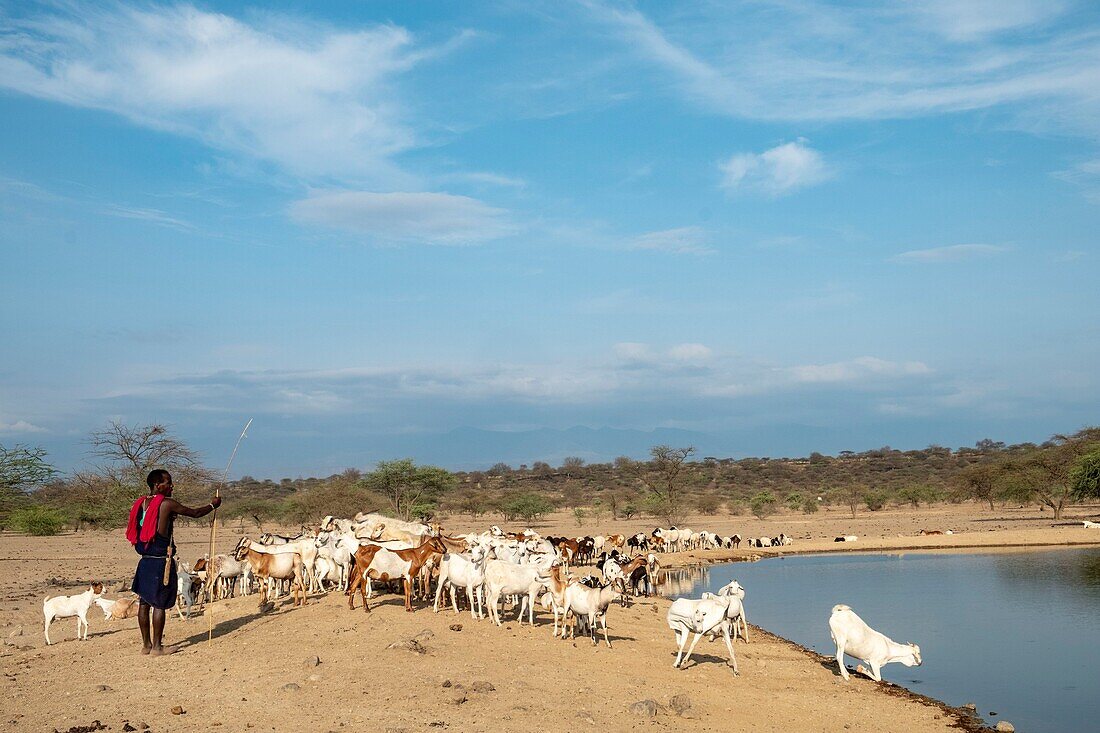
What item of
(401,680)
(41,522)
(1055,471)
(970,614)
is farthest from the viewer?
(1055,471)

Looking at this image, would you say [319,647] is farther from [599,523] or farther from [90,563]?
[599,523]

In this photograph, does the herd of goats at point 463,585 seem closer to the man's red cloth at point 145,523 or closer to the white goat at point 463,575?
the white goat at point 463,575

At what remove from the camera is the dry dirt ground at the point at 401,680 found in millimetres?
8453

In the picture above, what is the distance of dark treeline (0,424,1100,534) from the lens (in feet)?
87.7

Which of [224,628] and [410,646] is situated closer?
[410,646]

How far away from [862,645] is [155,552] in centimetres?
931

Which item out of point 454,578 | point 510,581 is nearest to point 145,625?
point 454,578

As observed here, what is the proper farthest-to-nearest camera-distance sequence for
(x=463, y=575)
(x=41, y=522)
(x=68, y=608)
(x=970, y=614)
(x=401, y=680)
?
(x=41, y=522) < (x=970, y=614) < (x=463, y=575) < (x=68, y=608) < (x=401, y=680)

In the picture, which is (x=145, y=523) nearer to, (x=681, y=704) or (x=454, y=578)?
(x=454, y=578)

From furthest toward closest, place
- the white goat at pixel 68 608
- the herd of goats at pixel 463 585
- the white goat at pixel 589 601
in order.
Answer: the white goat at pixel 68 608, the white goat at pixel 589 601, the herd of goats at pixel 463 585

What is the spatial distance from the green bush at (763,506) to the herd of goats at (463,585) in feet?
117

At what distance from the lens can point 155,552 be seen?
1092 cm

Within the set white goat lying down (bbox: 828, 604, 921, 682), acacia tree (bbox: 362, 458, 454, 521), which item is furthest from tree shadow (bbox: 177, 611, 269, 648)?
A: acacia tree (bbox: 362, 458, 454, 521)

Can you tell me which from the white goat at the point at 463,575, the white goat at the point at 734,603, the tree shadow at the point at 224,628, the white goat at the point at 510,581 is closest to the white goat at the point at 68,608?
the tree shadow at the point at 224,628
